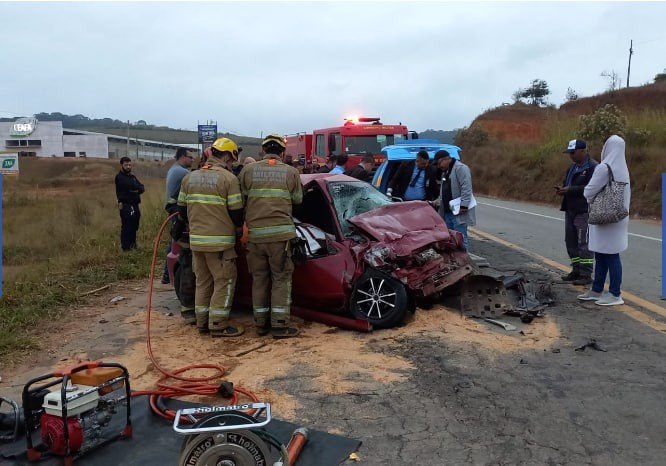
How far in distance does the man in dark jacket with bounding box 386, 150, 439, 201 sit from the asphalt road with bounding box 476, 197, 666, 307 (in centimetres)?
221

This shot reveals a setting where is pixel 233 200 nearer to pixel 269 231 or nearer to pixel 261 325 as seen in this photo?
pixel 269 231

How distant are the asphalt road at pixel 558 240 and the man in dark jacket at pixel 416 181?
221 cm

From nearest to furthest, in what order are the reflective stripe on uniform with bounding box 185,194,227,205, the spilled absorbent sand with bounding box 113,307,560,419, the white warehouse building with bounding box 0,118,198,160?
the spilled absorbent sand with bounding box 113,307,560,419 < the reflective stripe on uniform with bounding box 185,194,227,205 < the white warehouse building with bounding box 0,118,198,160

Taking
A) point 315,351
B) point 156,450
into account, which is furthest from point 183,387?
point 315,351

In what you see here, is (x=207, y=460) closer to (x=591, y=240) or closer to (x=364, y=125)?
(x=591, y=240)

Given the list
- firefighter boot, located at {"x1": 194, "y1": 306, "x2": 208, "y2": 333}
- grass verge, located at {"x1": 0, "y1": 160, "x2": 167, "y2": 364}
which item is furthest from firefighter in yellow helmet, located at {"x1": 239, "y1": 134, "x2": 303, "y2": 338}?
grass verge, located at {"x1": 0, "y1": 160, "x2": 167, "y2": 364}

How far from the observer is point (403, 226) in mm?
5945

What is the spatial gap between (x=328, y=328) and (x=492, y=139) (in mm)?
39250

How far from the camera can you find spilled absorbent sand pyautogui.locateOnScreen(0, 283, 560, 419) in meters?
4.38

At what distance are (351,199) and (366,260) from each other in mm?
1080

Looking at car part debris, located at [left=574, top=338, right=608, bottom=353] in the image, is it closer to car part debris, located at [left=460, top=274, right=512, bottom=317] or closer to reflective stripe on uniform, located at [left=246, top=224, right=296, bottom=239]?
car part debris, located at [left=460, top=274, right=512, bottom=317]

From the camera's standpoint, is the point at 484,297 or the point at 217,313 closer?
the point at 217,313

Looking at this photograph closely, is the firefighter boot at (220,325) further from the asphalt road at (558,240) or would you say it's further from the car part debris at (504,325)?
the asphalt road at (558,240)

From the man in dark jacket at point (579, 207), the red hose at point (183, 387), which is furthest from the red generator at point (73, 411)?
the man in dark jacket at point (579, 207)
